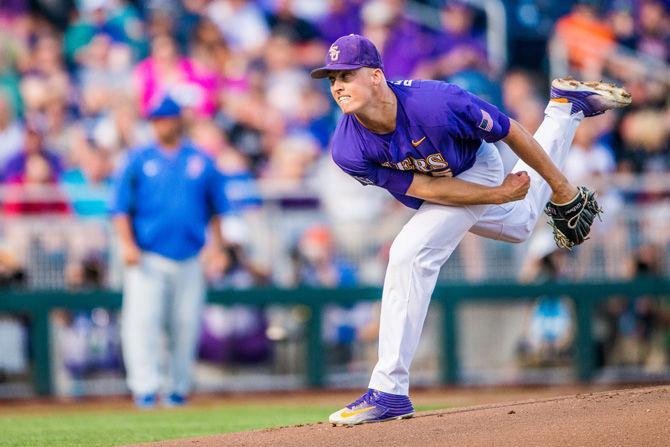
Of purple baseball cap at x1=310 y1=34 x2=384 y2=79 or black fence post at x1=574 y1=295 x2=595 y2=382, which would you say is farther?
black fence post at x1=574 y1=295 x2=595 y2=382

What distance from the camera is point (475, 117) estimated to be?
6.13 m

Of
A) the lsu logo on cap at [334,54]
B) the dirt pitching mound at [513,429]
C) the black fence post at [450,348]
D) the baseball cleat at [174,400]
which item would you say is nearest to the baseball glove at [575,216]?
the dirt pitching mound at [513,429]

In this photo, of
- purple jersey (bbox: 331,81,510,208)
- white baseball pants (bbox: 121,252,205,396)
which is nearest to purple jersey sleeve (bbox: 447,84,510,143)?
purple jersey (bbox: 331,81,510,208)

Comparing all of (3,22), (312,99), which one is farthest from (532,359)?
(3,22)

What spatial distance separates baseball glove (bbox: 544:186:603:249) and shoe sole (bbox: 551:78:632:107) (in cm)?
68

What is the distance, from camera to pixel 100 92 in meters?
13.5

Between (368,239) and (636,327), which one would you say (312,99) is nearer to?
(368,239)

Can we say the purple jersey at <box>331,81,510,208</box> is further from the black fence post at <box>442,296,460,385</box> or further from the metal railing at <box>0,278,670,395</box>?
the black fence post at <box>442,296,460,385</box>

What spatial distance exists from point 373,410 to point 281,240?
226 inches

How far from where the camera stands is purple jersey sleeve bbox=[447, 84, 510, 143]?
6125 millimetres

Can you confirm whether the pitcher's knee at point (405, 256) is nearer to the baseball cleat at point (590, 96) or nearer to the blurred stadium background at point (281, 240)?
the baseball cleat at point (590, 96)

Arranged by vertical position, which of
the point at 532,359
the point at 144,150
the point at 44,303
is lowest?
the point at 532,359

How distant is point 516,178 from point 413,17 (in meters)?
8.73

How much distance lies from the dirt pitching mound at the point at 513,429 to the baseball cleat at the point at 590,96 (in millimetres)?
1772
